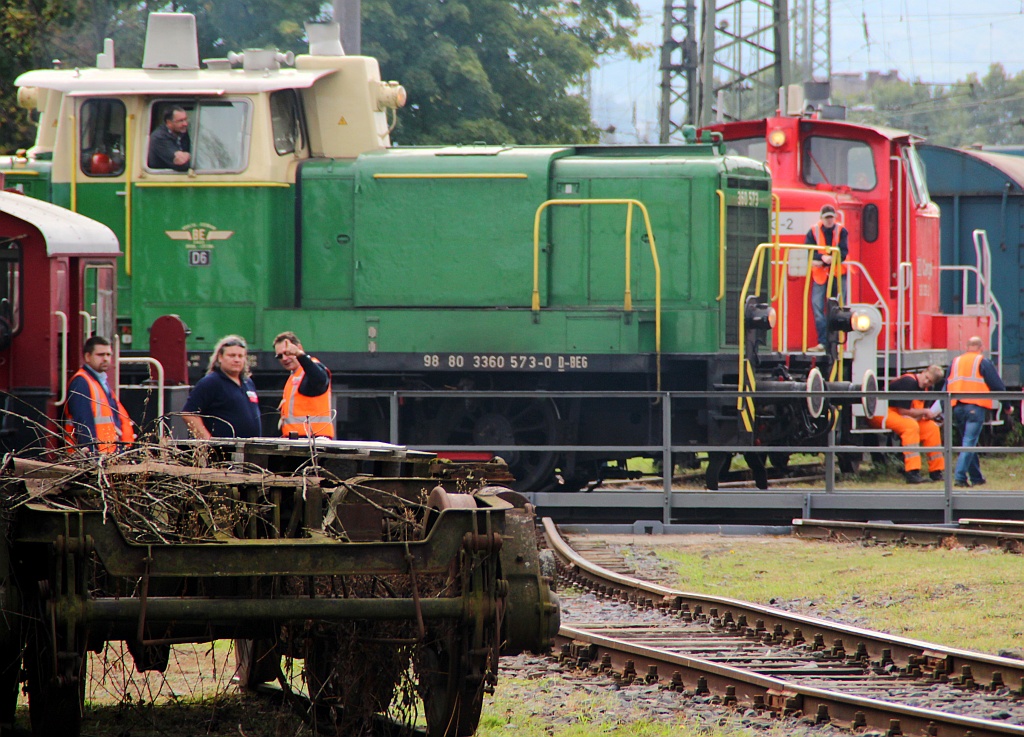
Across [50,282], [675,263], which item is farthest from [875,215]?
[50,282]

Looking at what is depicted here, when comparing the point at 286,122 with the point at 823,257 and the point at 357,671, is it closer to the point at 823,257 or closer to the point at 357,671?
the point at 823,257

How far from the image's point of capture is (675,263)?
12117 millimetres

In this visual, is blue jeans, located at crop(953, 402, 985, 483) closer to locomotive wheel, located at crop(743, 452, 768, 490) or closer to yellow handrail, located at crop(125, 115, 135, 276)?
locomotive wheel, located at crop(743, 452, 768, 490)

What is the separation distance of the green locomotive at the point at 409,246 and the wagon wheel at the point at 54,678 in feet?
24.8

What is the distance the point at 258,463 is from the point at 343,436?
6970 millimetres

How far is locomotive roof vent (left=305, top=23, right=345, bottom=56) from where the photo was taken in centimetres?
1228

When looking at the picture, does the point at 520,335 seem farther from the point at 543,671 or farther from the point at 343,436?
the point at 543,671

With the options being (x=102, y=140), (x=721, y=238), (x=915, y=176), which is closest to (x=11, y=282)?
(x=102, y=140)

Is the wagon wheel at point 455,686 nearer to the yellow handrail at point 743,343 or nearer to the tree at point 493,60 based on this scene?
the yellow handrail at point 743,343

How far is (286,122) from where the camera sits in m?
12.0

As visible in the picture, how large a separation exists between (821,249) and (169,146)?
6.15m

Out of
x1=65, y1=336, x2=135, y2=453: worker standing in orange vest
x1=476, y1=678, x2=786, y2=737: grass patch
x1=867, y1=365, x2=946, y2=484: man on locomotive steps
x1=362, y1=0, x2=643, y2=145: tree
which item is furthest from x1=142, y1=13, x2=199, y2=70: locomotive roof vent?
x1=362, y1=0, x2=643, y2=145: tree

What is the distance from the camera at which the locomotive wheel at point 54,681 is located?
395 cm

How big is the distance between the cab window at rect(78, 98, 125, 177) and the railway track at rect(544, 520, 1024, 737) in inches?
245
